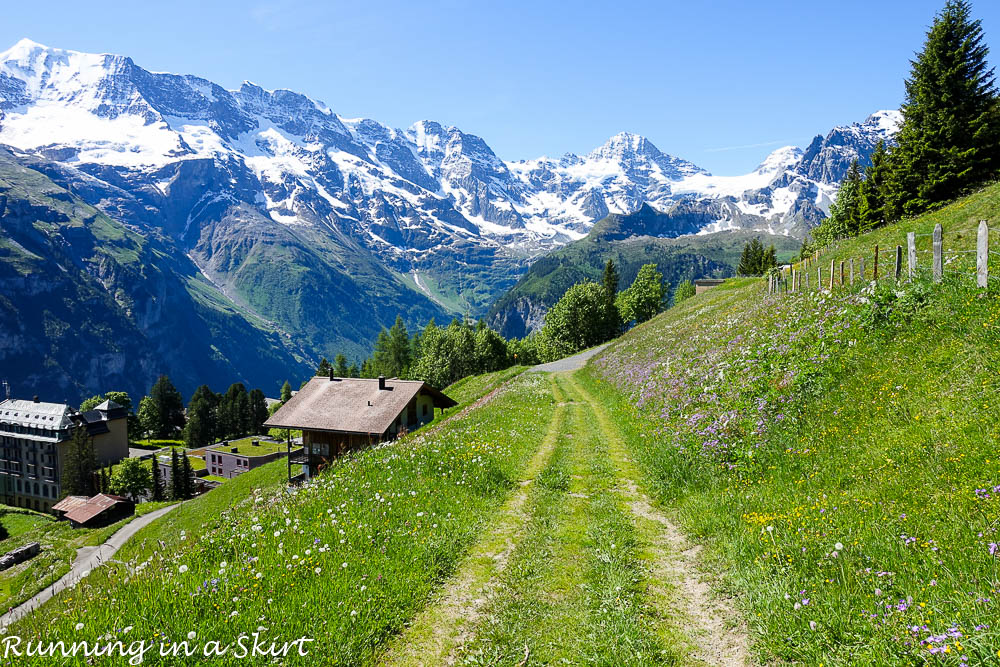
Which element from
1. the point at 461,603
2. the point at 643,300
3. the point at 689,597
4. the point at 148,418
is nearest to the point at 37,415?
the point at 148,418

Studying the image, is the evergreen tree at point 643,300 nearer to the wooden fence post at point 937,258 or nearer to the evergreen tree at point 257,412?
the wooden fence post at point 937,258

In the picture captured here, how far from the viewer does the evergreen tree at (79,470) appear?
10425 centimetres

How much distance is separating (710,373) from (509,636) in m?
15.1

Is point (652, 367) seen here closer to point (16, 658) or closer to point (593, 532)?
point (593, 532)

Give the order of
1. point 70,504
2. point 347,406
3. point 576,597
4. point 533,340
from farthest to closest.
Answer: point 533,340
point 70,504
point 347,406
point 576,597

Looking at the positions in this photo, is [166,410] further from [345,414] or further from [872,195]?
[872,195]

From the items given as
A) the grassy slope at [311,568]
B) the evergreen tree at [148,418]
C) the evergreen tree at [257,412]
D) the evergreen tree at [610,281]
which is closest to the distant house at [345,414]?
the grassy slope at [311,568]

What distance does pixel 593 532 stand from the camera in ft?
32.3

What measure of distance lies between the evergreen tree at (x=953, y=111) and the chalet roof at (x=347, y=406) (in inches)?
1963

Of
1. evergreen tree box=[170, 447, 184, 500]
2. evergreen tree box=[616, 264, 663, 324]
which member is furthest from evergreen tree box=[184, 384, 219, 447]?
evergreen tree box=[616, 264, 663, 324]

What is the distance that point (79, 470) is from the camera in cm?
10519

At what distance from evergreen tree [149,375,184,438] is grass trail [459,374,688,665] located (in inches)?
7469

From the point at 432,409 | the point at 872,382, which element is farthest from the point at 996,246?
the point at 432,409

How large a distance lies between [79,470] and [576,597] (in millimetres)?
136681
